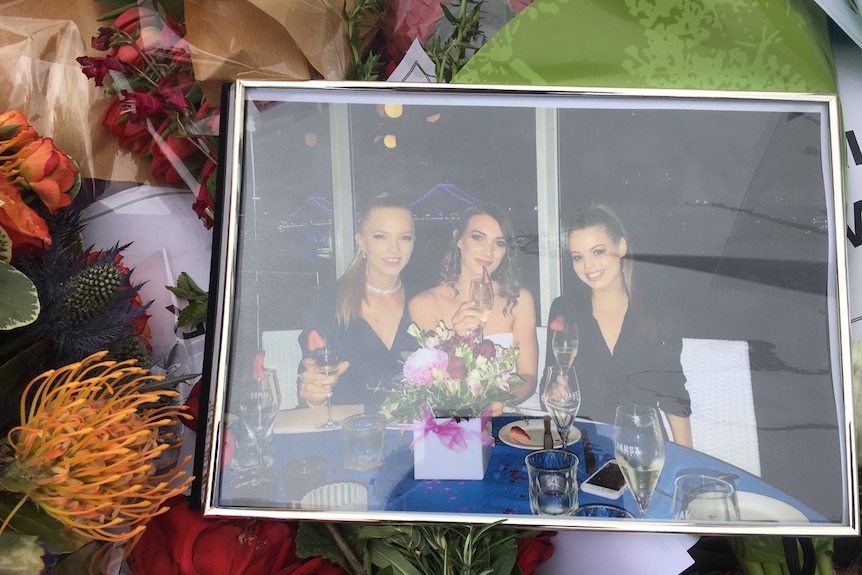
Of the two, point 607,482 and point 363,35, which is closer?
point 607,482

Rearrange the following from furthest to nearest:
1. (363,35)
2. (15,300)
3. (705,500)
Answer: (363,35)
(705,500)
(15,300)

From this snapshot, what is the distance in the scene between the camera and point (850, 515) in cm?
54

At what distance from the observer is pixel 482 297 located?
558 millimetres

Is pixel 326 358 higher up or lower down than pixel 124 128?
lower down

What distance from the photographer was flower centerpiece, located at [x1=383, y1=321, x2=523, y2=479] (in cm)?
55

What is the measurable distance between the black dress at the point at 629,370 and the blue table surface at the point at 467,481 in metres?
0.03

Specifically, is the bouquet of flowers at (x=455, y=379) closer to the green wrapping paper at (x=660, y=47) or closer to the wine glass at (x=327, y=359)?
the wine glass at (x=327, y=359)

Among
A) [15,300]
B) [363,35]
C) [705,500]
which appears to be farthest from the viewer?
Result: [363,35]

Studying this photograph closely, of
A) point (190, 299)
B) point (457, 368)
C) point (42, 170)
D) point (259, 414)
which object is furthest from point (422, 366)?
point (42, 170)

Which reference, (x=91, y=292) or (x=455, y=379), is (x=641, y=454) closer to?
(x=455, y=379)

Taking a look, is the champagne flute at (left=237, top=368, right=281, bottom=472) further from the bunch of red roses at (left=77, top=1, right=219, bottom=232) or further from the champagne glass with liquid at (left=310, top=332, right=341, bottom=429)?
the bunch of red roses at (left=77, top=1, right=219, bottom=232)

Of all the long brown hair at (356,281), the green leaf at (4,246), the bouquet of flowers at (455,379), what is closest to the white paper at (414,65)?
the long brown hair at (356,281)

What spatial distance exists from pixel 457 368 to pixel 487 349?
1.2 inches

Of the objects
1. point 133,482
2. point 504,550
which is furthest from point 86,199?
point 504,550
